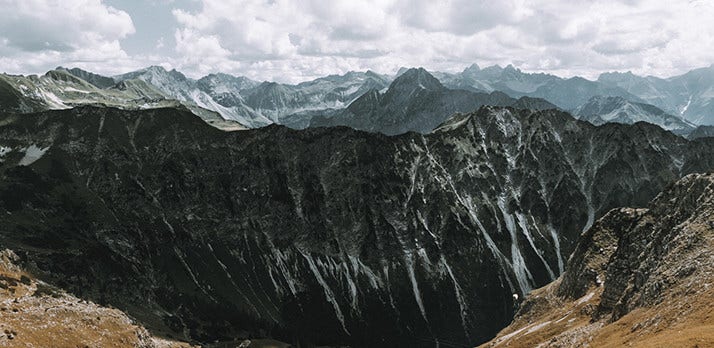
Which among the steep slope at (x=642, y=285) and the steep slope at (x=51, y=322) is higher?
the steep slope at (x=51, y=322)

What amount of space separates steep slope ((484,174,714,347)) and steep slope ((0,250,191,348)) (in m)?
97.1

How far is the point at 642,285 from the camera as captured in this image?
9600 centimetres

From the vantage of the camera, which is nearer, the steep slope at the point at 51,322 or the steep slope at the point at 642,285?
the steep slope at the point at 642,285

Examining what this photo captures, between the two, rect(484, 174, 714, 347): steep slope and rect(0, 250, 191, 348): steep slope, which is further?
rect(0, 250, 191, 348): steep slope

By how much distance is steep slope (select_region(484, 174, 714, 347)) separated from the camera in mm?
71000

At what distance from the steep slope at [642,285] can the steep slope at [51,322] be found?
9714cm

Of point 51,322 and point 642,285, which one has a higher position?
point 51,322

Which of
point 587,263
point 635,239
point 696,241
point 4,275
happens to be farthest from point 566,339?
point 4,275

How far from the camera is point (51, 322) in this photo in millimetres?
115312

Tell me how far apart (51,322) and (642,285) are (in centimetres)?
12371

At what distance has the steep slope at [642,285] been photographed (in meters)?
71.0

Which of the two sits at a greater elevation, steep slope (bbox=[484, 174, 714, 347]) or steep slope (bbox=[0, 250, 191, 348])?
steep slope (bbox=[0, 250, 191, 348])

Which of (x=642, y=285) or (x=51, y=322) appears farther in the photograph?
(x=51, y=322)

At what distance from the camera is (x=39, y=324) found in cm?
11150
